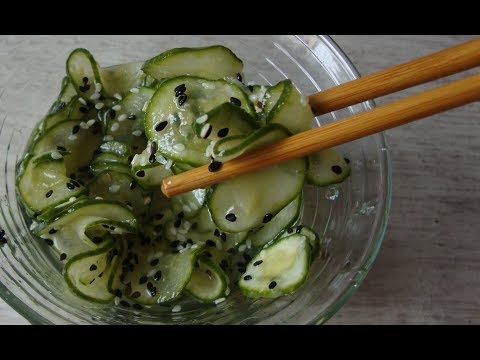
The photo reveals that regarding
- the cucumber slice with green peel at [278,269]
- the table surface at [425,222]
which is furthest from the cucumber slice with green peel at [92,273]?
the table surface at [425,222]

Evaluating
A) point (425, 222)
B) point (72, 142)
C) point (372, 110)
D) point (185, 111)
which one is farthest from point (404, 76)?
point (72, 142)

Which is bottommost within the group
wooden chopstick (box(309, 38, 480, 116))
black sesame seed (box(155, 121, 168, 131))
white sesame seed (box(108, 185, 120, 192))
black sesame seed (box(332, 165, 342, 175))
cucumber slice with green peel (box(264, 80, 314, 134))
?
white sesame seed (box(108, 185, 120, 192))

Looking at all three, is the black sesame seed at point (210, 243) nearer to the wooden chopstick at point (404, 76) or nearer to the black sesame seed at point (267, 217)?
the black sesame seed at point (267, 217)

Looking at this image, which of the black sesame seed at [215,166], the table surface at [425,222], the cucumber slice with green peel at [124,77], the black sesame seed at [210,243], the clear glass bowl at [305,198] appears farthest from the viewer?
the table surface at [425,222]

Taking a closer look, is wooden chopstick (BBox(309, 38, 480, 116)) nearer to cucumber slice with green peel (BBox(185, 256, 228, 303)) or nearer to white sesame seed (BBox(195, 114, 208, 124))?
white sesame seed (BBox(195, 114, 208, 124))

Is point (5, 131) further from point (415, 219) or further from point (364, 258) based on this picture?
point (415, 219)

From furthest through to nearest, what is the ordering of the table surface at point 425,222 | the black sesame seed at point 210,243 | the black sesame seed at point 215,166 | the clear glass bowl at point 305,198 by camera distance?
the table surface at point 425,222
the black sesame seed at point 210,243
the clear glass bowl at point 305,198
the black sesame seed at point 215,166

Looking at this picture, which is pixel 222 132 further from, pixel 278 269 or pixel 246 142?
pixel 278 269

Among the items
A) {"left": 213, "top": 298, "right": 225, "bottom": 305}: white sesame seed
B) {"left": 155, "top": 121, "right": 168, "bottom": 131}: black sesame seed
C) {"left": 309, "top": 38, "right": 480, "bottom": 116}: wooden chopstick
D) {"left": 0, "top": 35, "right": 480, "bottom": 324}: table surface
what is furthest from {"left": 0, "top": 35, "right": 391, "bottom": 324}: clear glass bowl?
{"left": 155, "top": 121, "right": 168, "bottom": 131}: black sesame seed
